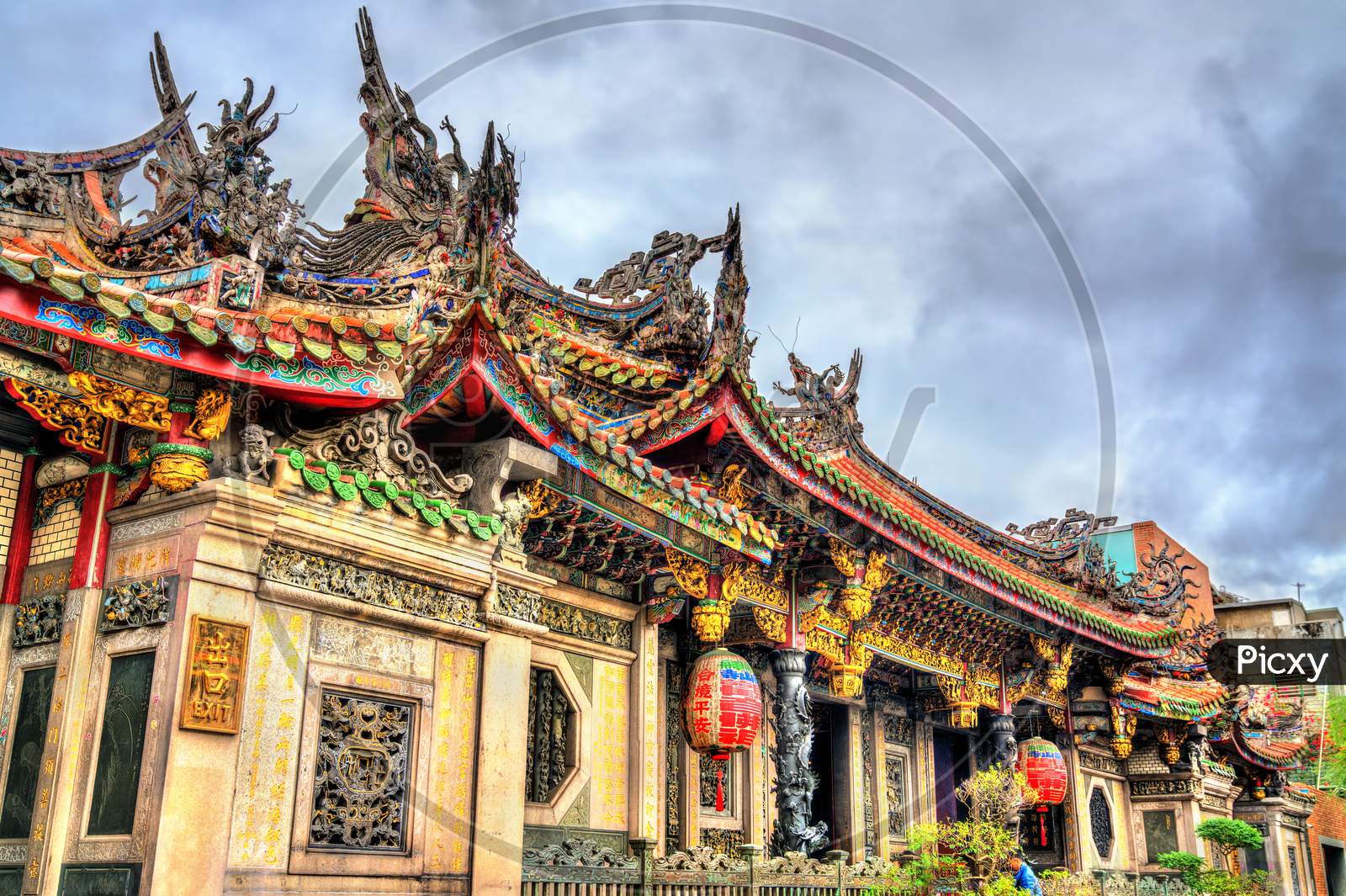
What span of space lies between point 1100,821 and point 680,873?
1378 centimetres

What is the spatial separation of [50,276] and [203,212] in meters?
1.53

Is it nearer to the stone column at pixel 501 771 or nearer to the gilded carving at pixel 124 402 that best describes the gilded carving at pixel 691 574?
the stone column at pixel 501 771

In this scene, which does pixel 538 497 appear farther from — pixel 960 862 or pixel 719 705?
pixel 960 862

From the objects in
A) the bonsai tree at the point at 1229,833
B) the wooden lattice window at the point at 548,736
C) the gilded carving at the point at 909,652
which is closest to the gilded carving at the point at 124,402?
the wooden lattice window at the point at 548,736

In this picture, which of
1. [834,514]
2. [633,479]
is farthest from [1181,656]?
[633,479]

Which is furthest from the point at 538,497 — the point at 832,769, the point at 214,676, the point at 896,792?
the point at 896,792

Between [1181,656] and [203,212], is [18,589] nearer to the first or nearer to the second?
[203,212]

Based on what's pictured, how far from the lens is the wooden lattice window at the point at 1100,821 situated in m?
20.1

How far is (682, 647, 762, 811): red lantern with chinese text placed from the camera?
10211 mm

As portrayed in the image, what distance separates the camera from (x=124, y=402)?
19.9 feet

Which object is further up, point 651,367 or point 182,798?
point 651,367

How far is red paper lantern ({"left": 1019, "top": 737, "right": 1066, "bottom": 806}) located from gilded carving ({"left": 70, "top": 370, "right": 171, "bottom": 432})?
45.0 feet

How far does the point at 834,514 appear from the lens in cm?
1171

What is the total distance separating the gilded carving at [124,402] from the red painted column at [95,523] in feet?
1.50
